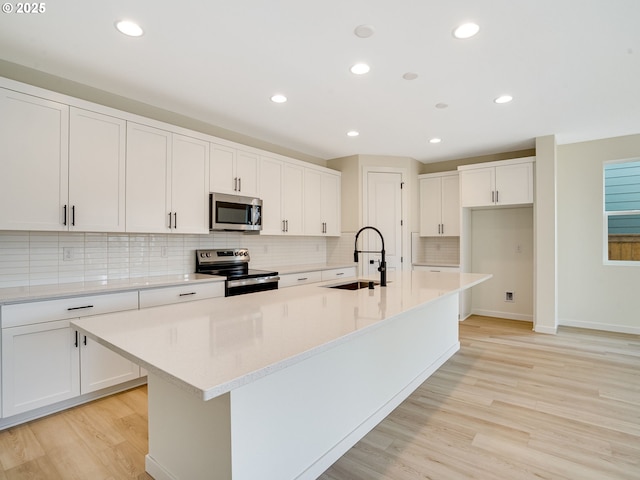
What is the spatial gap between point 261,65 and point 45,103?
1.61m

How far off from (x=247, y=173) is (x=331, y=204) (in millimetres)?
1666

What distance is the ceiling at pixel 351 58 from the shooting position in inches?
80.3

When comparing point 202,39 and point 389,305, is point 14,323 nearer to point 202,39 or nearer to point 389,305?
point 202,39

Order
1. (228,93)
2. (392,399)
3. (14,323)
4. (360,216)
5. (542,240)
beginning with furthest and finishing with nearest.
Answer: (360,216) → (542,240) → (228,93) → (392,399) → (14,323)

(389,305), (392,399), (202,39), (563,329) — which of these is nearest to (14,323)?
(202,39)

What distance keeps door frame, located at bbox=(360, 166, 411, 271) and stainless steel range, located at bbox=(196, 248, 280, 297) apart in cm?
203

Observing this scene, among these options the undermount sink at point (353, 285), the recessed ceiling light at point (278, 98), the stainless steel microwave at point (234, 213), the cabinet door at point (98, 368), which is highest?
the recessed ceiling light at point (278, 98)

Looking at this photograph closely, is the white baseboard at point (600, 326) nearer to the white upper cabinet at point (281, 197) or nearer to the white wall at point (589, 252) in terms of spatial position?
the white wall at point (589, 252)

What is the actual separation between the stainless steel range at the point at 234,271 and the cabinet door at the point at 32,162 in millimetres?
1398

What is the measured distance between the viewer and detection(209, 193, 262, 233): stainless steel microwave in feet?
11.9

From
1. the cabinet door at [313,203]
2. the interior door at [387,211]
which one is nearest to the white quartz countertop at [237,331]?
the cabinet door at [313,203]

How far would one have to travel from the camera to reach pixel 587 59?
255cm

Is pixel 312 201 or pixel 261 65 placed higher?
pixel 261 65

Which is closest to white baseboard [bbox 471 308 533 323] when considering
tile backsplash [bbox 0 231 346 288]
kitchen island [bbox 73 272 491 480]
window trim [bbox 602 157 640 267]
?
window trim [bbox 602 157 640 267]
